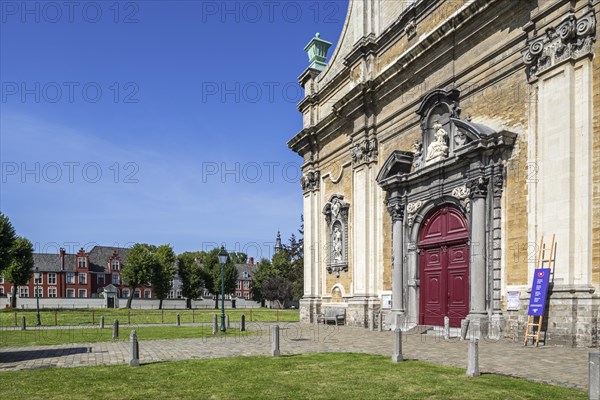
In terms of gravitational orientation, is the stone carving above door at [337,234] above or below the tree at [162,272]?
above

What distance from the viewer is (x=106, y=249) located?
86.6 m

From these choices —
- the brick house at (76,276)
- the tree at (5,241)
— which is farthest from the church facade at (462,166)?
the brick house at (76,276)

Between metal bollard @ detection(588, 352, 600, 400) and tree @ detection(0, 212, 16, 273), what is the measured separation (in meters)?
46.1

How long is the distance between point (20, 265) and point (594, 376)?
6013cm

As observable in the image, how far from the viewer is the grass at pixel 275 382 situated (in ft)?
22.8

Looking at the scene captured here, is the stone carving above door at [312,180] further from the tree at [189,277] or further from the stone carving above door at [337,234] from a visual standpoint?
the tree at [189,277]

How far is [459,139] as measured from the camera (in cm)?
1550

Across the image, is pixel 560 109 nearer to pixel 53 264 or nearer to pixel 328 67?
pixel 328 67

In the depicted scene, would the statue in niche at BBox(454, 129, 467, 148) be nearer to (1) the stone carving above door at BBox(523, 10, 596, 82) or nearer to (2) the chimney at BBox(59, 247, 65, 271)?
(1) the stone carving above door at BBox(523, 10, 596, 82)

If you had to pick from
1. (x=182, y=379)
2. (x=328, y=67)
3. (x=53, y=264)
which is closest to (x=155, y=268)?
(x=53, y=264)

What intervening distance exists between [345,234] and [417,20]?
9.59 m

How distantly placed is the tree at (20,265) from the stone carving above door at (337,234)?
142 feet

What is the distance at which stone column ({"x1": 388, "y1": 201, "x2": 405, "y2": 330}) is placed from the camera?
18109 millimetres

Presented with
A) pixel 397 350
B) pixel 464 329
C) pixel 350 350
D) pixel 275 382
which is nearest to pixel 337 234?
pixel 464 329
